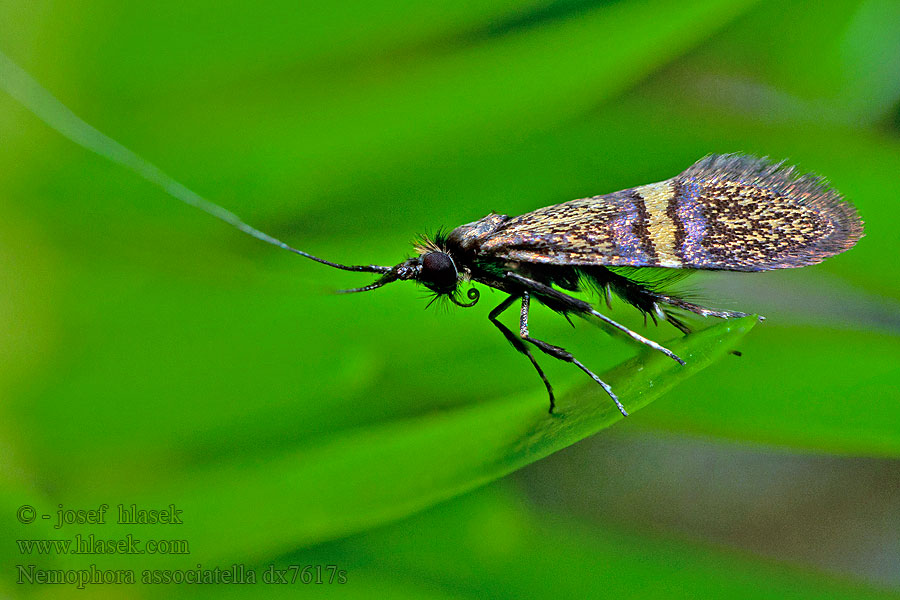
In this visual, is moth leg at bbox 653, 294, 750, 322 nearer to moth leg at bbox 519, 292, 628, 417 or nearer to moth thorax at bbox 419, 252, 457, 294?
moth leg at bbox 519, 292, 628, 417

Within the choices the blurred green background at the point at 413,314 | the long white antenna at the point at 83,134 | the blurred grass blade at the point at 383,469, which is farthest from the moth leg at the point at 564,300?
the long white antenna at the point at 83,134

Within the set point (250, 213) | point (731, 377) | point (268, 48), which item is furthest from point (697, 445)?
point (268, 48)

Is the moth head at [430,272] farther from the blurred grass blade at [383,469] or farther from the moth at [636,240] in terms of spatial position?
the blurred grass blade at [383,469]

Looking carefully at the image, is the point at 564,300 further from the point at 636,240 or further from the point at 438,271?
the point at 438,271

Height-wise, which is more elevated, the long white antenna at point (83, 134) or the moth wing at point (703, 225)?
the long white antenna at point (83, 134)

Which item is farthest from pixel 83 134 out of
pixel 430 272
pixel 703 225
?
pixel 703 225

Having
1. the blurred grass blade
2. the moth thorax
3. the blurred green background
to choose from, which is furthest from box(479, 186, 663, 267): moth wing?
the blurred grass blade

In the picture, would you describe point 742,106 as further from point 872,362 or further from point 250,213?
point 250,213
